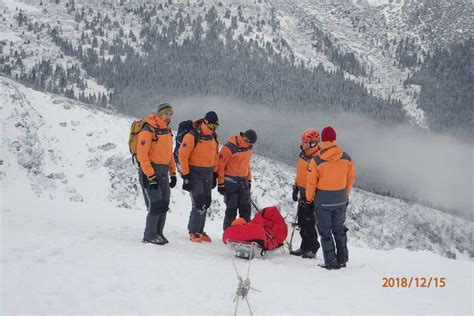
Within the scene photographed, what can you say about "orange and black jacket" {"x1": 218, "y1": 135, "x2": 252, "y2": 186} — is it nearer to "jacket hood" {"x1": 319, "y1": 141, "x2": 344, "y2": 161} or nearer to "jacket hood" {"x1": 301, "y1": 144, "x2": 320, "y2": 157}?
"jacket hood" {"x1": 301, "y1": 144, "x2": 320, "y2": 157}

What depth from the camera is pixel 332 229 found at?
24.5 feet

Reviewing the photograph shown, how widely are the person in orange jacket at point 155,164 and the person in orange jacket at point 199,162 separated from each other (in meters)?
0.45

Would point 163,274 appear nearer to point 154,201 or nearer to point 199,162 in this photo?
point 154,201

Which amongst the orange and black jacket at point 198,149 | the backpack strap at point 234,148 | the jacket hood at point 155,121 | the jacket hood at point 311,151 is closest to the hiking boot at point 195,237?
the orange and black jacket at point 198,149

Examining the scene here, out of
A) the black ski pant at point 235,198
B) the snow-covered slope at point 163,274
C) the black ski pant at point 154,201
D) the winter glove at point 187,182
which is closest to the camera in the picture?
the snow-covered slope at point 163,274

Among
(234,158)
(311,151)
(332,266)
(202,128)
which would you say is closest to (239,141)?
(234,158)

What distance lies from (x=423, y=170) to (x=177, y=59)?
12676cm

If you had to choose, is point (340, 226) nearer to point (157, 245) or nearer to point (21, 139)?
point (157, 245)

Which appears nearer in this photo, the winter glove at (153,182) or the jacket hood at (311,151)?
the winter glove at (153,182)

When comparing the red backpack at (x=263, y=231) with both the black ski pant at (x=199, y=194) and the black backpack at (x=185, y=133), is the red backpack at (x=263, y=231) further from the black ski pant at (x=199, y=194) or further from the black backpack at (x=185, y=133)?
the black backpack at (x=185, y=133)

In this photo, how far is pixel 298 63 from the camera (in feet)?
623

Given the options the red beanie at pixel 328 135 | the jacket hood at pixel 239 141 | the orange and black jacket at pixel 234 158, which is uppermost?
the red beanie at pixel 328 135
